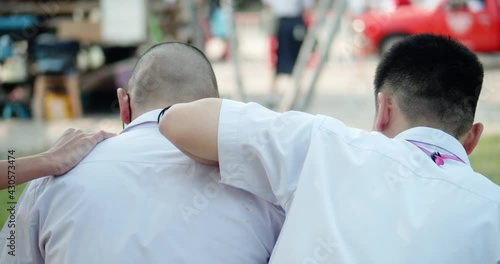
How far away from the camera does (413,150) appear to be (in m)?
2.00

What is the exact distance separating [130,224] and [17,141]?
684 centimetres

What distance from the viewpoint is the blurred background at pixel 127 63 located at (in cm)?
902

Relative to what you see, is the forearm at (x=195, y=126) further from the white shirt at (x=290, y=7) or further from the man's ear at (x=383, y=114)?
the white shirt at (x=290, y=7)

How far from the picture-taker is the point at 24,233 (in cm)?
229

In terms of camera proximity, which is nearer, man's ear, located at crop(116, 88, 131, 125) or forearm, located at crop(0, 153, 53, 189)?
forearm, located at crop(0, 153, 53, 189)

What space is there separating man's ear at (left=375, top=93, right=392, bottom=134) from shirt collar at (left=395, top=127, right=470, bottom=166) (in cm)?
9

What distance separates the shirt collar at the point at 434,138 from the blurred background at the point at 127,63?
447cm

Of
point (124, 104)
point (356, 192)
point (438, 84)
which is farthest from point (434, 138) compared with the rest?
point (124, 104)

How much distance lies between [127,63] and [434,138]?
9254mm

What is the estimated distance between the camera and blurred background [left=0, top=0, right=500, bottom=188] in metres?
9.02

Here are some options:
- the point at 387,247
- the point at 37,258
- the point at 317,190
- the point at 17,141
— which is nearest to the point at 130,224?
the point at 37,258

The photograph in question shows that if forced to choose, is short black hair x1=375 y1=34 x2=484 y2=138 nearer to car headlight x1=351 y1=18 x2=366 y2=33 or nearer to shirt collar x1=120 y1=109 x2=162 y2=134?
shirt collar x1=120 y1=109 x2=162 y2=134

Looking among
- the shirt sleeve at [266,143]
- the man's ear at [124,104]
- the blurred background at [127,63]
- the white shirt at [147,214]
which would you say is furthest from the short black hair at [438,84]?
the blurred background at [127,63]

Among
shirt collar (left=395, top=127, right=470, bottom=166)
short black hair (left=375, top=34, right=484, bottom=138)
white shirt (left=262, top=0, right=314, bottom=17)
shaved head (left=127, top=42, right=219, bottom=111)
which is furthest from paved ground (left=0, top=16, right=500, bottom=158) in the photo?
shirt collar (left=395, top=127, right=470, bottom=166)
